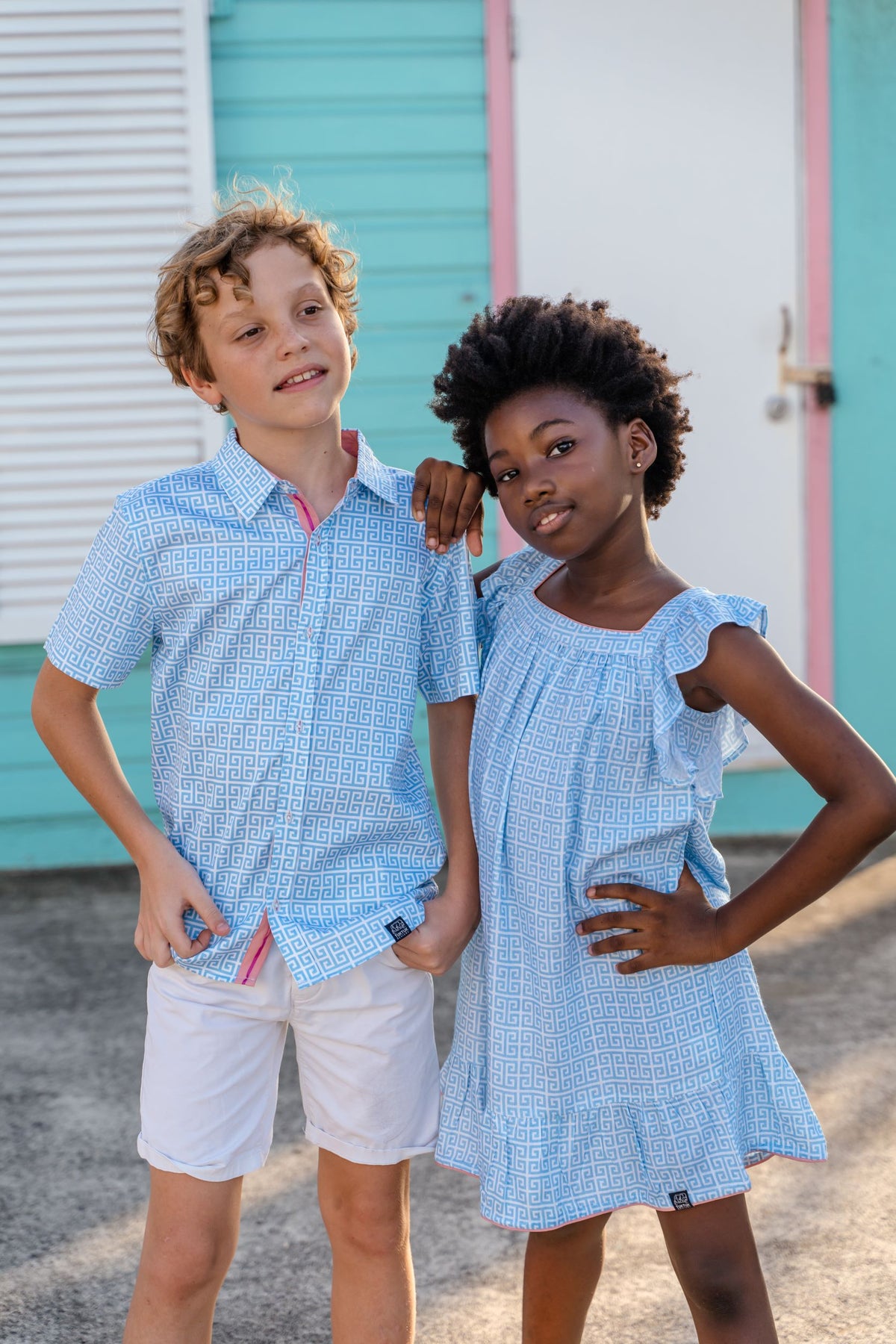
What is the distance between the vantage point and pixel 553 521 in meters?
1.76

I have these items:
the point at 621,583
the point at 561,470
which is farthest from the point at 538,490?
the point at 621,583

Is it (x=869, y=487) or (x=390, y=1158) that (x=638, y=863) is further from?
(x=869, y=487)

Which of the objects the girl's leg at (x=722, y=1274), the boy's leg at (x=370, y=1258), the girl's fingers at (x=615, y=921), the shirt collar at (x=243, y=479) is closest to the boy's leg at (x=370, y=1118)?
the boy's leg at (x=370, y=1258)

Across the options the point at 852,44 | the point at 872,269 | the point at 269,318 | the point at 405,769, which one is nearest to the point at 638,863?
the point at 405,769

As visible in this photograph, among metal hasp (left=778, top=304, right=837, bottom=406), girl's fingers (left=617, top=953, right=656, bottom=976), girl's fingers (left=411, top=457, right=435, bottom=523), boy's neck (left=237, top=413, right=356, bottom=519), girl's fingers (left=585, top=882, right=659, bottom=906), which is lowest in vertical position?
girl's fingers (left=617, top=953, right=656, bottom=976)

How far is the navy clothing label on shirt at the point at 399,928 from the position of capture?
175 cm

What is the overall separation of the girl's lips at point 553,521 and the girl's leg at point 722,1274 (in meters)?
0.87

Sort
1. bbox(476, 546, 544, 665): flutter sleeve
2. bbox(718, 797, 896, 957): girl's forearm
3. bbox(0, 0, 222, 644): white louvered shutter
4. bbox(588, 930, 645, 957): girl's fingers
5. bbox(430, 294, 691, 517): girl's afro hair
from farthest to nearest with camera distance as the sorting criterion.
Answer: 1. bbox(0, 0, 222, 644): white louvered shutter
2. bbox(476, 546, 544, 665): flutter sleeve
3. bbox(430, 294, 691, 517): girl's afro hair
4. bbox(588, 930, 645, 957): girl's fingers
5. bbox(718, 797, 896, 957): girl's forearm

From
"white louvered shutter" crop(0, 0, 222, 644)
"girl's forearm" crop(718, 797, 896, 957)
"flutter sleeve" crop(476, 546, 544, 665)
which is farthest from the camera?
"white louvered shutter" crop(0, 0, 222, 644)

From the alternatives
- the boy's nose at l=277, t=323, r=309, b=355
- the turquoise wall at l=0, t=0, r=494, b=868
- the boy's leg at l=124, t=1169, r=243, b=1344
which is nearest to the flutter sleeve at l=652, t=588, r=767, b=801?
the boy's nose at l=277, t=323, r=309, b=355

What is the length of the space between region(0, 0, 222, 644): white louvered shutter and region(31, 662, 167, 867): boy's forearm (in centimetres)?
254

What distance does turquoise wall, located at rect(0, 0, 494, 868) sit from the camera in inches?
163

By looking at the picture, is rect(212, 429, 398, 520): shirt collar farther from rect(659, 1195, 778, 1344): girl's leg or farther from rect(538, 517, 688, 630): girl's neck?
rect(659, 1195, 778, 1344): girl's leg

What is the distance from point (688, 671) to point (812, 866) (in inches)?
10.8
